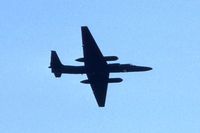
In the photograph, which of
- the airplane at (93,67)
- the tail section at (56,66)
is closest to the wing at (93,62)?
the airplane at (93,67)

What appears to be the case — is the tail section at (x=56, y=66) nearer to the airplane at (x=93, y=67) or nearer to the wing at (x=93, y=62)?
the airplane at (x=93, y=67)

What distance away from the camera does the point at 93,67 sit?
94.4 meters

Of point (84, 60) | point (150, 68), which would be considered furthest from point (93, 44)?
point (150, 68)

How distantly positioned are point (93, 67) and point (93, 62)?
86 centimetres

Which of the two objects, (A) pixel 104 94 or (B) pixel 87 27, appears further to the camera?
(A) pixel 104 94

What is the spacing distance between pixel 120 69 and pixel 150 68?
4568 millimetres

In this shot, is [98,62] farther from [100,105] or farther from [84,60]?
[100,105]

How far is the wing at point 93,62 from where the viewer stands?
92438mm

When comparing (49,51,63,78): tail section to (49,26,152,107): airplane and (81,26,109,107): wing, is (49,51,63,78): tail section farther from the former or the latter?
(81,26,109,107): wing

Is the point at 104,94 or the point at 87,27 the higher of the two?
the point at 87,27

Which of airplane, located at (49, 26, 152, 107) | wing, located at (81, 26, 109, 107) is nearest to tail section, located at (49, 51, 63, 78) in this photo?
airplane, located at (49, 26, 152, 107)

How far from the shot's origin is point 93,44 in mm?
93125

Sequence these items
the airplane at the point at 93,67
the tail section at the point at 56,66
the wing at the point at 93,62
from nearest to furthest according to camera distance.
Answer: the wing at the point at 93,62, the airplane at the point at 93,67, the tail section at the point at 56,66

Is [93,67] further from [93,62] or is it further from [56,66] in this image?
[56,66]
